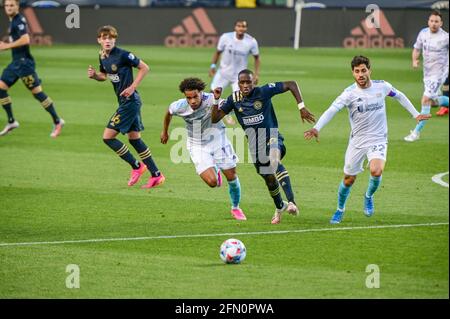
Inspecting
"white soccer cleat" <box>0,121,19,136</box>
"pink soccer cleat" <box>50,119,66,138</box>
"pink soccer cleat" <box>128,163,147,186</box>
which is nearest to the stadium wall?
"white soccer cleat" <box>0,121,19,136</box>

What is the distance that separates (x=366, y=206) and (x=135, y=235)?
3.07m

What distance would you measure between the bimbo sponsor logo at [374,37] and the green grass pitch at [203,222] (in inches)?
647

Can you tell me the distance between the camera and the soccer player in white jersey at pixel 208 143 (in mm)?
13172

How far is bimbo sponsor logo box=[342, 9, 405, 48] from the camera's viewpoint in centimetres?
4034

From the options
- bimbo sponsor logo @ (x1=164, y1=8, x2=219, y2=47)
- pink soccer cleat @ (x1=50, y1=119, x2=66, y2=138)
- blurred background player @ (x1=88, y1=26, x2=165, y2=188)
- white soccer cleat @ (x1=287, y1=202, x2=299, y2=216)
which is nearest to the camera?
white soccer cleat @ (x1=287, y1=202, x2=299, y2=216)

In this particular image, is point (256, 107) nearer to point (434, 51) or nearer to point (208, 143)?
point (208, 143)

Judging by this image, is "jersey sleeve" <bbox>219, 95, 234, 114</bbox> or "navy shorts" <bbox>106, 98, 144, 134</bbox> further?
"navy shorts" <bbox>106, 98, 144, 134</bbox>

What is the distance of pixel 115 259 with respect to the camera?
10906 mm

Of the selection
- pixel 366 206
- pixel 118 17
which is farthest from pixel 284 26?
pixel 366 206

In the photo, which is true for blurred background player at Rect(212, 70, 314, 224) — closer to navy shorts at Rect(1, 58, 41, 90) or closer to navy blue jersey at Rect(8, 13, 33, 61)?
navy blue jersey at Rect(8, 13, 33, 61)

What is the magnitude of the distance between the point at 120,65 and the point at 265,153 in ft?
12.4

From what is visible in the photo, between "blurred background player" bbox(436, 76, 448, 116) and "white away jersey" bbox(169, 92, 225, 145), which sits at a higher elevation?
"blurred background player" bbox(436, 76, 448, 116)

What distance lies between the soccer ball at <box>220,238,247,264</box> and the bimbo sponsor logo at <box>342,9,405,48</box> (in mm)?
30662

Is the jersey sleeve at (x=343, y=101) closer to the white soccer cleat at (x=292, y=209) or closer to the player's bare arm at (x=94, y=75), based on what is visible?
the white soccer cleat at (x=292, y=209)
